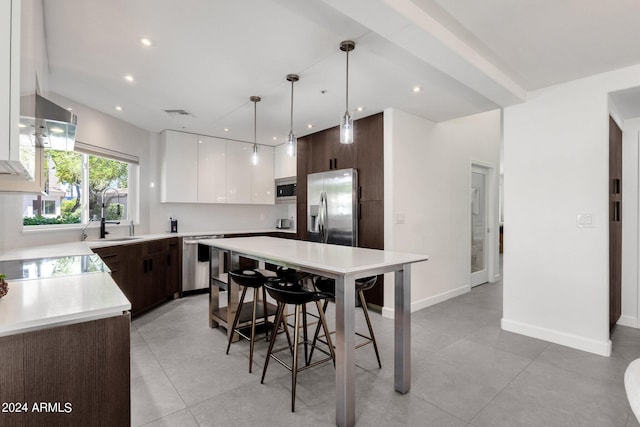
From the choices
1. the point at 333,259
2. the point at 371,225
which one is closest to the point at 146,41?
the point at 333,259

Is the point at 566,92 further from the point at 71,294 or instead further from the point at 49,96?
the point at 49,96

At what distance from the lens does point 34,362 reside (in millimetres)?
1044

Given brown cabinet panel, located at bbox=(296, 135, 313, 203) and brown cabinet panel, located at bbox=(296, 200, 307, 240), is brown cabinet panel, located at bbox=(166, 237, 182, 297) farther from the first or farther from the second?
brown cabinet panel, located at bbox=(296, 135, 313, 203)

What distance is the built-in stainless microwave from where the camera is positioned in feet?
17.2

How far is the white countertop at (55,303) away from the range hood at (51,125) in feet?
2.32

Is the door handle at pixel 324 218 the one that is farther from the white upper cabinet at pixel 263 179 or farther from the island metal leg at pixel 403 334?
the island metal leg at pixel 403 334

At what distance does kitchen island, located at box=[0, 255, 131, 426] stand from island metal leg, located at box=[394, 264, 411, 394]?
5.20 ft

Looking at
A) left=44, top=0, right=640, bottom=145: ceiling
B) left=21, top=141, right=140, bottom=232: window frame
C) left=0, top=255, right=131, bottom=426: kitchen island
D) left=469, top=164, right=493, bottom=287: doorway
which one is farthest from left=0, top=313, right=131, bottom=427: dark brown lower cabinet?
left=469, top=164, right=493, bottom=287: doorway

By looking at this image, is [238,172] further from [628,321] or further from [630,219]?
[628,321]

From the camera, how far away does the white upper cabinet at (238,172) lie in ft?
17.0

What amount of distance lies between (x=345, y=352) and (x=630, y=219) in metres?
3.71

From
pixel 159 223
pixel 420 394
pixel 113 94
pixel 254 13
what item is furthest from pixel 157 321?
Answer: pixel 254 13

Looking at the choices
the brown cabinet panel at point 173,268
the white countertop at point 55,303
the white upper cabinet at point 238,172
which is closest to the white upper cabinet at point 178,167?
the white upper cabinet at point 238,172

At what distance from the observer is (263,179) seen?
560 cm
